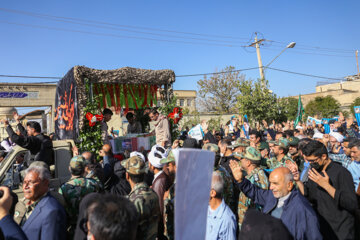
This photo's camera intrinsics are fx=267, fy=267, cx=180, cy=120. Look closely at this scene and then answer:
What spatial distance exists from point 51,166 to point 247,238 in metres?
4.68

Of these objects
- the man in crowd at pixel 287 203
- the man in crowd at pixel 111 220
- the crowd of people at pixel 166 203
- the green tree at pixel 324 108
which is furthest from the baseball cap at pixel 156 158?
the green tree at pixel 324 108

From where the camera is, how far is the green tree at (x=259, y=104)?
1802 centimetres

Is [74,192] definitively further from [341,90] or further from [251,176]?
[341,90]

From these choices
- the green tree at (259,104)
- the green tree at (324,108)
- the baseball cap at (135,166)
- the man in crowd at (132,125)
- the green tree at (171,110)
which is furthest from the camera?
the green tree at (324,108)

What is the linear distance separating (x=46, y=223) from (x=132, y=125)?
7883 mm

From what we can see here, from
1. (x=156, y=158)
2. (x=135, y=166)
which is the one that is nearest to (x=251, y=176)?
(x=156, y=158)

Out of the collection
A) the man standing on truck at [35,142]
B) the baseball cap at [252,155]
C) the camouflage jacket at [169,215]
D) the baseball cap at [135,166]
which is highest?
the man standing on truck at [35,142]

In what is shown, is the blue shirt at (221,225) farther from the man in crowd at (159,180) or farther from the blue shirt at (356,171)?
the blue shirt at (356,171)

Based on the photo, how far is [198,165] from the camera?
179 centimetres

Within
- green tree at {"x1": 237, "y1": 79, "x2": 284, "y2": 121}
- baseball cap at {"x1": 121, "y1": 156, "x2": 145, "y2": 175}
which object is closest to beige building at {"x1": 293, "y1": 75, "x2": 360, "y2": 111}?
green tree at {"x1": 237, "y1": 79, "x2": 284, "y2": 121}

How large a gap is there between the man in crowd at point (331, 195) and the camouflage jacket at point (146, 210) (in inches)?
68.8

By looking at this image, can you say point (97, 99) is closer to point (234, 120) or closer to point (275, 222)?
point (234, 120)

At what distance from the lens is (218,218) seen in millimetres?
2654

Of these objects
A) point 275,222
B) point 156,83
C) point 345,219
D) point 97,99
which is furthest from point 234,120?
point 275,222
